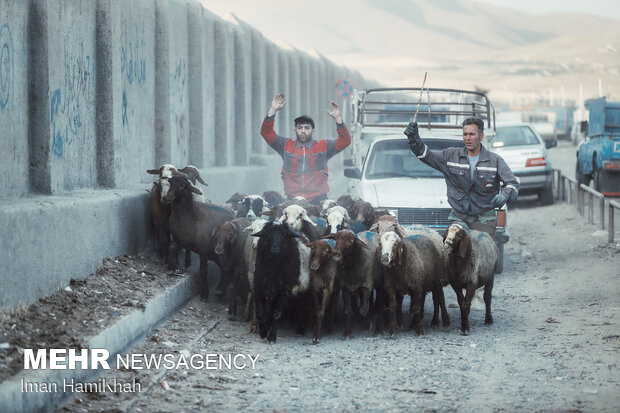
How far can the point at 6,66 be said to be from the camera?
8.62m

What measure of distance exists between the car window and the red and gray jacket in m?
12.7

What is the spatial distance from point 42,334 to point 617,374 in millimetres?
4483

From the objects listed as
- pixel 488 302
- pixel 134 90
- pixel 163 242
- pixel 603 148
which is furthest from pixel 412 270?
pixel 603 148

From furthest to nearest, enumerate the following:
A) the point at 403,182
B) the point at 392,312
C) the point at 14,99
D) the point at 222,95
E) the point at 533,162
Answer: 1. the point at 533,162
2. the point at 222,95
3. the point at 403,182
4. the point at 392,312
5. the point at 14,99

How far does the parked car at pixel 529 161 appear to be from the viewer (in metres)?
23.5

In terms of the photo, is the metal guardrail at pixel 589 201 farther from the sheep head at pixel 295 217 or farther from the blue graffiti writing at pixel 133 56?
the blue graffiti writing at pixel 133 56

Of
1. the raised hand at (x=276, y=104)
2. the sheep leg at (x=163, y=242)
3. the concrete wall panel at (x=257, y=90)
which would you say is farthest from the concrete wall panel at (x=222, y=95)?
the sheep leg at (x=163, y=242)

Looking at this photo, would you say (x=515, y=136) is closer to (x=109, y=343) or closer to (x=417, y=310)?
(x=417, y=310)

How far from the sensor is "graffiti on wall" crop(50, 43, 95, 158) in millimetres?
9727

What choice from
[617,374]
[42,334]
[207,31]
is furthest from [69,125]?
[207,31]

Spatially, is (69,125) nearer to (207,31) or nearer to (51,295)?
(51,295)

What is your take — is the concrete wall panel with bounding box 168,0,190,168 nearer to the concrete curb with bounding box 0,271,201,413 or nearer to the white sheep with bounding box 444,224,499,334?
the concrete curb with bounding box 0,271,201,413

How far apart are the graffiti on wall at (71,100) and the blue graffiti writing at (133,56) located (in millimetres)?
1356

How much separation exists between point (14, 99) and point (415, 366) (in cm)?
424
